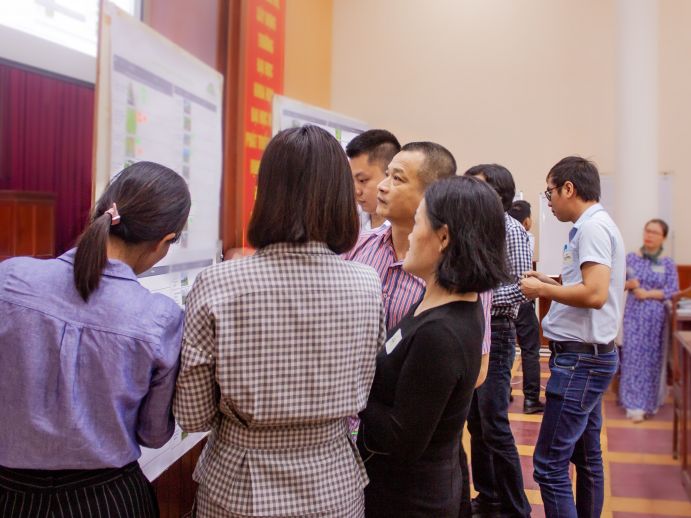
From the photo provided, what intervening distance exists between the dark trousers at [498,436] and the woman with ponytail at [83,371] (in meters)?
1.97

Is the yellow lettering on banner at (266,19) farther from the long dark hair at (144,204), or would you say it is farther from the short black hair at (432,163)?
the long dark hair at (144,204)

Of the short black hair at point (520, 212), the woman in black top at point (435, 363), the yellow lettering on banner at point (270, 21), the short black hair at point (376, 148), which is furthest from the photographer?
the short black hair at point (520, 212)

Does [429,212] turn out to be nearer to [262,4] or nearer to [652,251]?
[262,4]

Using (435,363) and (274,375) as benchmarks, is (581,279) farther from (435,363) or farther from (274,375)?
(274,375)

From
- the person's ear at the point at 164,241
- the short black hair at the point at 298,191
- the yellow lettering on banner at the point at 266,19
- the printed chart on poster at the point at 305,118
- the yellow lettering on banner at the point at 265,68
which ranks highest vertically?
the yellow lettering on banner at the point at 266,19

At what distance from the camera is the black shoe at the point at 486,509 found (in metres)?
2.85

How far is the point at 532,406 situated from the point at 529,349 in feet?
1.39

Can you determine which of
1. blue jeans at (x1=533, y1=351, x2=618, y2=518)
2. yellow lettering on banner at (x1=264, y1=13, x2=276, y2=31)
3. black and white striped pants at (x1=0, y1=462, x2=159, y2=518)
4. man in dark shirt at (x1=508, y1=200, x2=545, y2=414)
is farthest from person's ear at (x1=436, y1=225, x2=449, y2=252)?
man in dark shirt at (x1=508, y1=200, x2=545, y2=414)

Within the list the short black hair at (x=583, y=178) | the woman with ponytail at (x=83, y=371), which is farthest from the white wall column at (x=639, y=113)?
the woman with ponytail at (x=83, y=371)

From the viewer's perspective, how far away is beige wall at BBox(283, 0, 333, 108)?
5711 mm

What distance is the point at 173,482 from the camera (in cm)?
181

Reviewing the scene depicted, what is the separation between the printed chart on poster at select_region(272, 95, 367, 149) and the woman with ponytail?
1405mm

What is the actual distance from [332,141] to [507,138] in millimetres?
6102

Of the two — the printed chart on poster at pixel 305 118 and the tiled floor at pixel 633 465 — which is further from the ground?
the printed chart on poster at pixel 305 118
